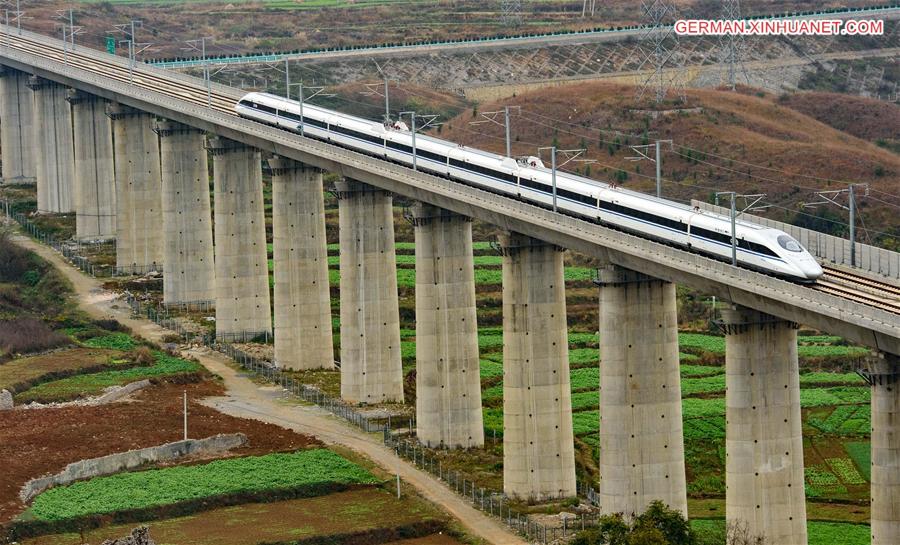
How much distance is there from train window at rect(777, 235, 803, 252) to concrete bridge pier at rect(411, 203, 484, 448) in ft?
103

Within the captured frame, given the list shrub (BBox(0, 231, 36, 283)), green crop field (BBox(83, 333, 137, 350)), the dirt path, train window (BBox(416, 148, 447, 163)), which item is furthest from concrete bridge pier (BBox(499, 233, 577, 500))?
shrub (BBox(0, 231, 36, 283))

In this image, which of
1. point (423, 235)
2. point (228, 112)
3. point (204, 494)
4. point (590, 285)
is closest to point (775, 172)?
point (590, 285)

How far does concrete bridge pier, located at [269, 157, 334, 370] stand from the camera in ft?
487

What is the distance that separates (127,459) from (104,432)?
670cm

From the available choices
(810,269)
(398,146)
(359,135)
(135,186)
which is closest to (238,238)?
(359,135)

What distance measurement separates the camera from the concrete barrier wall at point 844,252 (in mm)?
98500

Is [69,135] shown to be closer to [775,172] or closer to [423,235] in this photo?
[775,172]

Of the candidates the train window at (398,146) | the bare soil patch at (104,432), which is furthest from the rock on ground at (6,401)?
the train window at (398,146)

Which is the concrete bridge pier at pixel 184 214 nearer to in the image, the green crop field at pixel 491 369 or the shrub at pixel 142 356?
the shrub at pixel 142 356

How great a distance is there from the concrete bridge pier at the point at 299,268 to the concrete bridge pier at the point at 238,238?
9.45 metres

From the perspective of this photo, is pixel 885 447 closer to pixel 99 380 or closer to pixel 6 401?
pixel 6 401

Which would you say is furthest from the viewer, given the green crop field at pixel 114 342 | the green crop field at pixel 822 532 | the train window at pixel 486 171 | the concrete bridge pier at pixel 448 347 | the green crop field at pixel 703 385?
the green crop field at pixel 114 342

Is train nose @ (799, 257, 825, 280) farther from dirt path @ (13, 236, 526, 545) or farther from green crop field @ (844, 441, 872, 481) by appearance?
green crop field @ (844, 441, 872, 481)

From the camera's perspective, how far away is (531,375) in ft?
380
